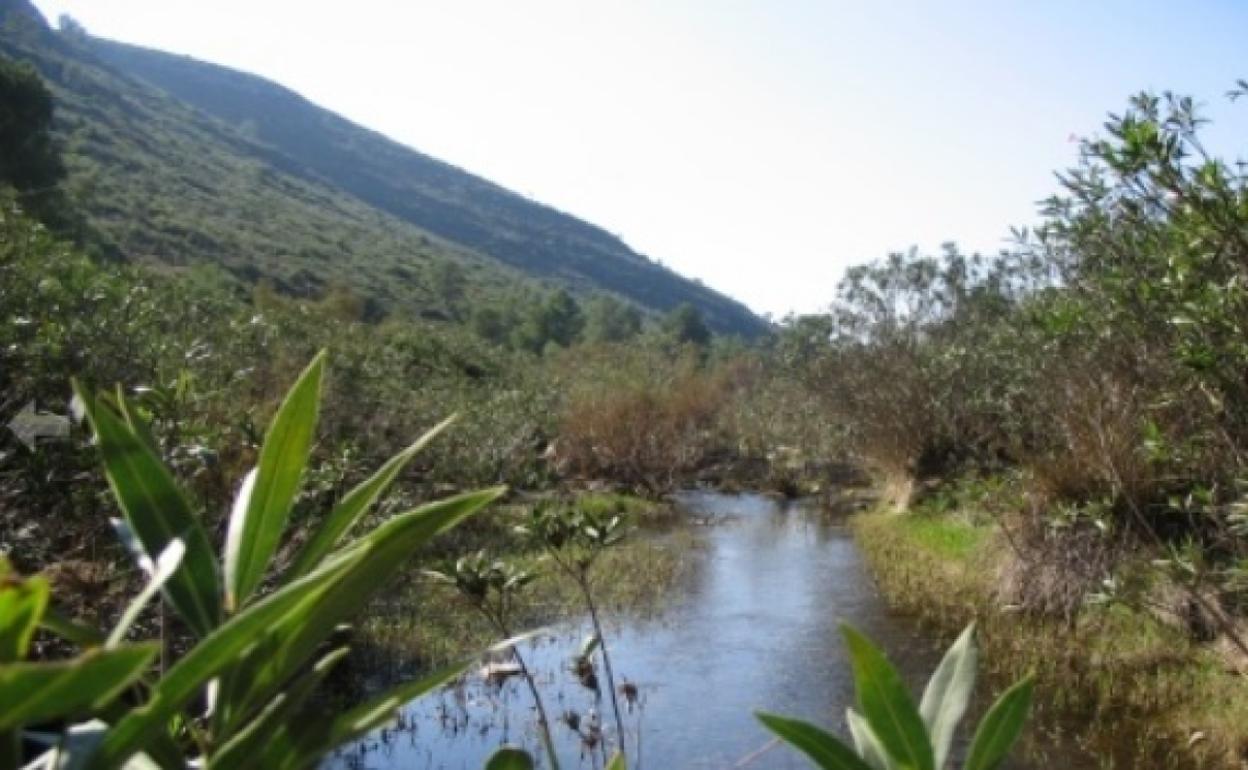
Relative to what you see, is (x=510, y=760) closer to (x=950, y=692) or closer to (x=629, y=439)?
(x=950, y=692)

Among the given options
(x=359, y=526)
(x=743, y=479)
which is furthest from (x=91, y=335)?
(x=743, y=479)

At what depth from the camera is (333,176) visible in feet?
391

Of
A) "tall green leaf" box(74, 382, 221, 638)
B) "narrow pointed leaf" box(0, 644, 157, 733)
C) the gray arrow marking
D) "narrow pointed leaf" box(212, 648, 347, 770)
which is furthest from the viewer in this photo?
the gray arrow marking

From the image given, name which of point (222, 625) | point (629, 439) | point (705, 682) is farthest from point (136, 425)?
point (629, 439)

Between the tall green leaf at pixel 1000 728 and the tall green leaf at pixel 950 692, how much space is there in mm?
55

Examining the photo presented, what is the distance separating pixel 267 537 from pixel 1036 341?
13.4m

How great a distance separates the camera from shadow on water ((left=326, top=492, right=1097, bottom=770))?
789 centimetres

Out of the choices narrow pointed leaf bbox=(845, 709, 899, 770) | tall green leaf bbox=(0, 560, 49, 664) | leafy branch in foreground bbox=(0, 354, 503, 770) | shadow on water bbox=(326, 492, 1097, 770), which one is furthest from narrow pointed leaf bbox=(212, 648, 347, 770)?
shadow on water bbox=(326, 492, 1097, 770)

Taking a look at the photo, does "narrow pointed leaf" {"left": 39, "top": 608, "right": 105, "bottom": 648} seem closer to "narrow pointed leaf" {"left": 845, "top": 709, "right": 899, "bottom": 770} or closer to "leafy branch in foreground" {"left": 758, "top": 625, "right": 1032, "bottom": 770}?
"leafy branch in foreground" {"left": 758, "top": 625, "right": 1032, "bottom": 770}

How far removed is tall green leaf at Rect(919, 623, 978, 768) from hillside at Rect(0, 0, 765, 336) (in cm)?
4243

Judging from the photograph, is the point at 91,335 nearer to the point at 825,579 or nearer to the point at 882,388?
the point at 825,579

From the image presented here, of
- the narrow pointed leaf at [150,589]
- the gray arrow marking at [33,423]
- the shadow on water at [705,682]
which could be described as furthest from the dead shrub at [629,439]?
the narrow pointed leaf at [150,589]

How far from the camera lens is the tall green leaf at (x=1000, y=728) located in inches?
52.1

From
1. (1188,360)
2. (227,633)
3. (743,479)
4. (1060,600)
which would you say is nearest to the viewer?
(227,633)
